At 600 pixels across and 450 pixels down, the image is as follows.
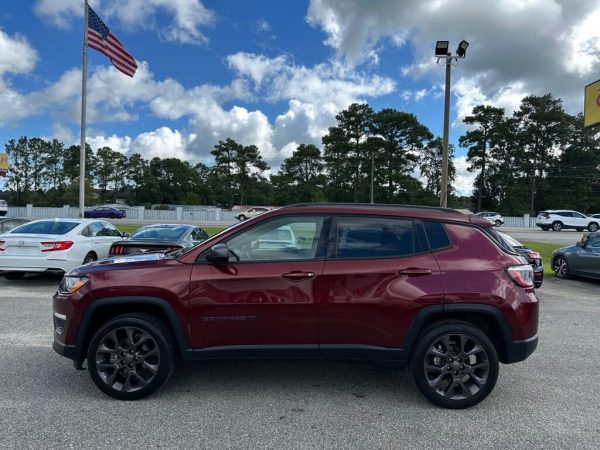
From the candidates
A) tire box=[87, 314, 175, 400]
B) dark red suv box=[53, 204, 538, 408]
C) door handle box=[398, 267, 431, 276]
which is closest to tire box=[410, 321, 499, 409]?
dark red suv box=[53, 204, 538, 408]

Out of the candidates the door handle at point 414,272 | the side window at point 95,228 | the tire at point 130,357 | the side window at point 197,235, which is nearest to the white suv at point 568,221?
the side window at point 197,235

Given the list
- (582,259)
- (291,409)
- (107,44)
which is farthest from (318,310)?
(107,44)

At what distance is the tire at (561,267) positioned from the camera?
1135cm

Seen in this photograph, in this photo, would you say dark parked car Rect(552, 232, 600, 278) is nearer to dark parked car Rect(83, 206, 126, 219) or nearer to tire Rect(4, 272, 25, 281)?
tire Rect(4, 272, 25, 281)

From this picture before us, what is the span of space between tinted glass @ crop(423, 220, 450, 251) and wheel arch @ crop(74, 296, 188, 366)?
91.2 inches

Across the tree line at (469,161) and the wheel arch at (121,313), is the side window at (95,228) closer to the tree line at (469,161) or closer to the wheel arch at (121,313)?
the wheel arch at (121,313)

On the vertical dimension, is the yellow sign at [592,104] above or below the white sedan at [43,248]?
above

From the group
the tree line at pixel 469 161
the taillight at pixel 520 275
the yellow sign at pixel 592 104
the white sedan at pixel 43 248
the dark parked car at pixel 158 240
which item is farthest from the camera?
the tree line at pixel 469 161

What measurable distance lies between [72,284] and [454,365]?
344 cm

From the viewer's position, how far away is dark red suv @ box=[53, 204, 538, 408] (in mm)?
3758

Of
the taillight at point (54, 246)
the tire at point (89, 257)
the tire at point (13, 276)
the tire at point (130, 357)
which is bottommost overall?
the tire at point (13, 276)

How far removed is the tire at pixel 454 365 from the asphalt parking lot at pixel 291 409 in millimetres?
143

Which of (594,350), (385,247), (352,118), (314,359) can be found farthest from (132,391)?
(352,118)

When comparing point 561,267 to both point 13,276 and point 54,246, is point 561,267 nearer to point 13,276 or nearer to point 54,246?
point 54,246
